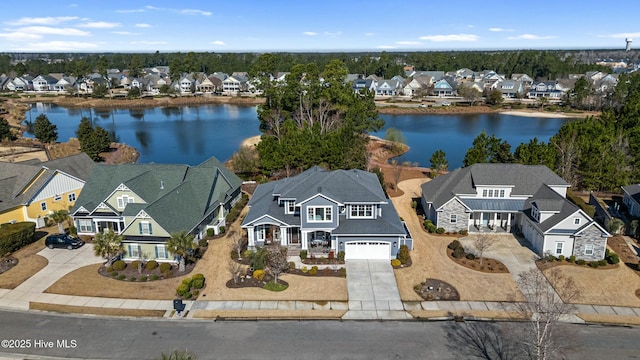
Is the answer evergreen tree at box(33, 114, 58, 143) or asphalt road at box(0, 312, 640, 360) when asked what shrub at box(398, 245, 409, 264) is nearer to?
asphalt road at box(0, 312, 640, 360)

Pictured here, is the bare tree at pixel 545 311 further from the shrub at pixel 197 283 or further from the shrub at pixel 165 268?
the shrub at pixel 165 268

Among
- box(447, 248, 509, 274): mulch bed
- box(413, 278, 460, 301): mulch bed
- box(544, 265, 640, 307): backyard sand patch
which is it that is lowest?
box(544, 265, 640, 307): backyard sand patch

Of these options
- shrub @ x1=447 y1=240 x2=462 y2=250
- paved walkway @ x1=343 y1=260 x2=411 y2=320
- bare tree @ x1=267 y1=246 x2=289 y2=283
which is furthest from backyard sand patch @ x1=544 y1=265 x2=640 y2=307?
bare tree @ x1=267 y1=246 x2=289 y2=283

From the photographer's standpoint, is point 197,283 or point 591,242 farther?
point 591,242

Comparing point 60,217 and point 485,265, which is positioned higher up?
point 60,217

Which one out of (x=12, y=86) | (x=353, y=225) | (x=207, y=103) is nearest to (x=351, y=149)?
(x=353, y=225)

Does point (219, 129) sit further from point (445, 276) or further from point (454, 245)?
point (445, 276)

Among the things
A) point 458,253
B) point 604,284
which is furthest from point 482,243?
point 604,284
